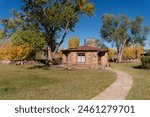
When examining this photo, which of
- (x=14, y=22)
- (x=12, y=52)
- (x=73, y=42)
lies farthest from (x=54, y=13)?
(x=73, y=42)

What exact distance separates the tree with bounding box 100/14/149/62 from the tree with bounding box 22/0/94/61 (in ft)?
86.2

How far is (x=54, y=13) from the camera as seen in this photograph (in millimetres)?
34344

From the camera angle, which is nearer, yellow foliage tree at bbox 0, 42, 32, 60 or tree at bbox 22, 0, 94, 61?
tree at bbox 22, 0, 94, 61

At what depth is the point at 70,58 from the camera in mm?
39969

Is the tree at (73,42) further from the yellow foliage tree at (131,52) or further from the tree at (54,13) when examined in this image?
the tree at (54,13)

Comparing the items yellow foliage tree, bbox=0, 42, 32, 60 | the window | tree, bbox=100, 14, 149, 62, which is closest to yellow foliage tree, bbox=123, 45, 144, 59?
tree, bbox=100, 14, 149, 62

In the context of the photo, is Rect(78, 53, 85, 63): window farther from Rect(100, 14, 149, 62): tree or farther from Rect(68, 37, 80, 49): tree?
Rect(68, 37, 80, 49): tree

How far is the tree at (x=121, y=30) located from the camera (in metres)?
63.5

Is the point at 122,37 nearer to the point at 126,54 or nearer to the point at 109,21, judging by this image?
the point at 109,21

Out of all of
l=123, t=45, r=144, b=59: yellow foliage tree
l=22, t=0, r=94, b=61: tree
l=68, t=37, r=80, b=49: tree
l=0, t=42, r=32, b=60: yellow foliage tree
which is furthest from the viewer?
l=68, t=37, r=80, b=49: tree

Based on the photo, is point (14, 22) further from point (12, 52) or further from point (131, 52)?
point (131, 52)

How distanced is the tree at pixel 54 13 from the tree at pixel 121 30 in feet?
86.2

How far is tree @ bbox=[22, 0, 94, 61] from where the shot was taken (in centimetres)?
3441

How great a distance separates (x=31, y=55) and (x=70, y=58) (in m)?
19.4
